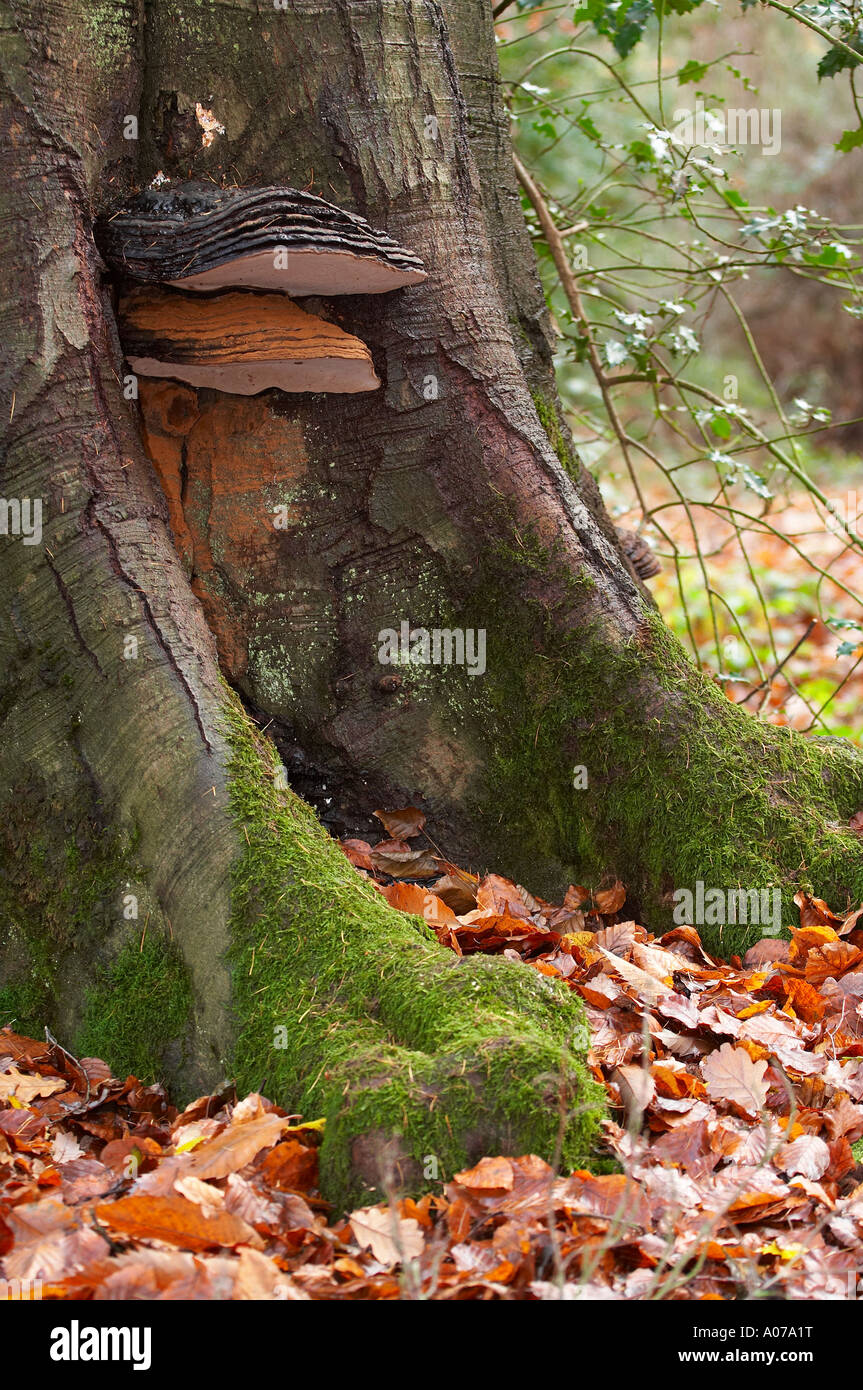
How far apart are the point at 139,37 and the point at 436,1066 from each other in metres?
2.78

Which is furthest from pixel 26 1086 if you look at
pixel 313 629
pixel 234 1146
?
pixel 313 629

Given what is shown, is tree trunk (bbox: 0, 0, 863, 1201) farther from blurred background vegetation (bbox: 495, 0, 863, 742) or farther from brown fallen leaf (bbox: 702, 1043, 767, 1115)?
blurred background vegetation (bbox: 495, 0, 863, 742)

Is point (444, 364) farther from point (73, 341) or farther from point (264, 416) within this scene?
point (73, 341)

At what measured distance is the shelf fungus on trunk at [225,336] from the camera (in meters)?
2.73

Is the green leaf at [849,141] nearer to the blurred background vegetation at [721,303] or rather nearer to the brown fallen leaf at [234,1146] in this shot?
the blurred background vegetation at [721,303]

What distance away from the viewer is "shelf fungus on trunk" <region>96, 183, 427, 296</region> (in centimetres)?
246

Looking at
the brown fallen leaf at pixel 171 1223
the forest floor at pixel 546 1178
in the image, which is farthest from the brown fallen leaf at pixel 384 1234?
the brown fallen leaf at pixel 171 1223

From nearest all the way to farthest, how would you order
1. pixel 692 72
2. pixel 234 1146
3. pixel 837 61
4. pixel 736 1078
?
pixel 234 1146, pixel 736 1078, pixel 837 61, pixel 692 72

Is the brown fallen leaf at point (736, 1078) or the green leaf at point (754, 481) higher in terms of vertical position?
the green leaf at point (754, 481)

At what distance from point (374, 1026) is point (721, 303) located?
1851 cm

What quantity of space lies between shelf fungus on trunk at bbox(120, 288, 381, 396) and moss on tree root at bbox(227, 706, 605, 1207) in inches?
35.8

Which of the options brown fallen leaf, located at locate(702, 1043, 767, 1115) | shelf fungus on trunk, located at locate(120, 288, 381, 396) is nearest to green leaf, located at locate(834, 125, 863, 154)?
shelf fungus on trunk, located at locate(120, 288, 381, 396)

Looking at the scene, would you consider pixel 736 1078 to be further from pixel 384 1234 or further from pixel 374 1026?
pixel 384 1234

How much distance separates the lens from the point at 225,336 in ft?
8.95
